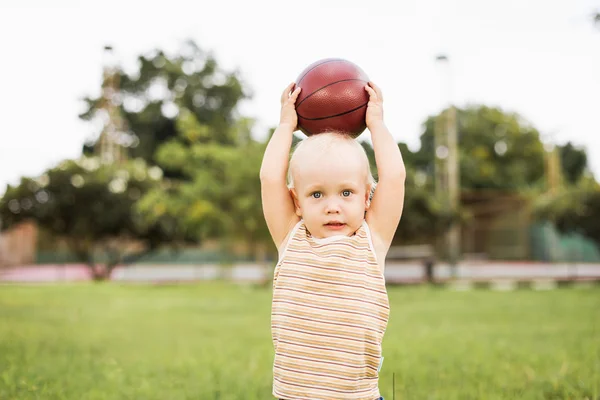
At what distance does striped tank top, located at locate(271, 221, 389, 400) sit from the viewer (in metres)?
2.39

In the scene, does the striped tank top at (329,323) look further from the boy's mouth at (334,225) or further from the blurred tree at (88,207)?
the blurred tree at (88,207)

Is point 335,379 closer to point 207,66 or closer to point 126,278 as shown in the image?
point 126,278

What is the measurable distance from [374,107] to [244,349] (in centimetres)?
534

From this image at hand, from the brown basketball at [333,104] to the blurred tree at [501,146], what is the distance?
4514 cm

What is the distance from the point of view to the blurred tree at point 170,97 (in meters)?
40.3

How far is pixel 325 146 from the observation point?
2578 millimetres

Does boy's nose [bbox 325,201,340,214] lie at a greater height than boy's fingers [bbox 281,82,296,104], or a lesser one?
lesser

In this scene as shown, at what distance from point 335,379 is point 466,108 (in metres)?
50.8

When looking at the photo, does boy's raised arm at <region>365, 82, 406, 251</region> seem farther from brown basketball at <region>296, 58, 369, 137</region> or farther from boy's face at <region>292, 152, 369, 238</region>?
brown basketball at <region>296, 58, 369, 137</region>

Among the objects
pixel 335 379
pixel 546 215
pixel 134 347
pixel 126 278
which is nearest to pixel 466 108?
pixel 546 215

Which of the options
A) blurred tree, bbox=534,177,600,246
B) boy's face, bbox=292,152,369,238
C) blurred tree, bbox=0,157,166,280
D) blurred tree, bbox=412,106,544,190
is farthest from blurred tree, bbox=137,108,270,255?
blurred tree, bbox=412,106,544,190

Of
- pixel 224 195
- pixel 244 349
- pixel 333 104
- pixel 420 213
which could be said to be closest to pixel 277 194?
pixel 333 104

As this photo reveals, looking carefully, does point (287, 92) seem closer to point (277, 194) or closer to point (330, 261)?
point (277, 194)

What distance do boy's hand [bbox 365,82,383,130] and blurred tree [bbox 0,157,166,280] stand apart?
2357 centimetres
